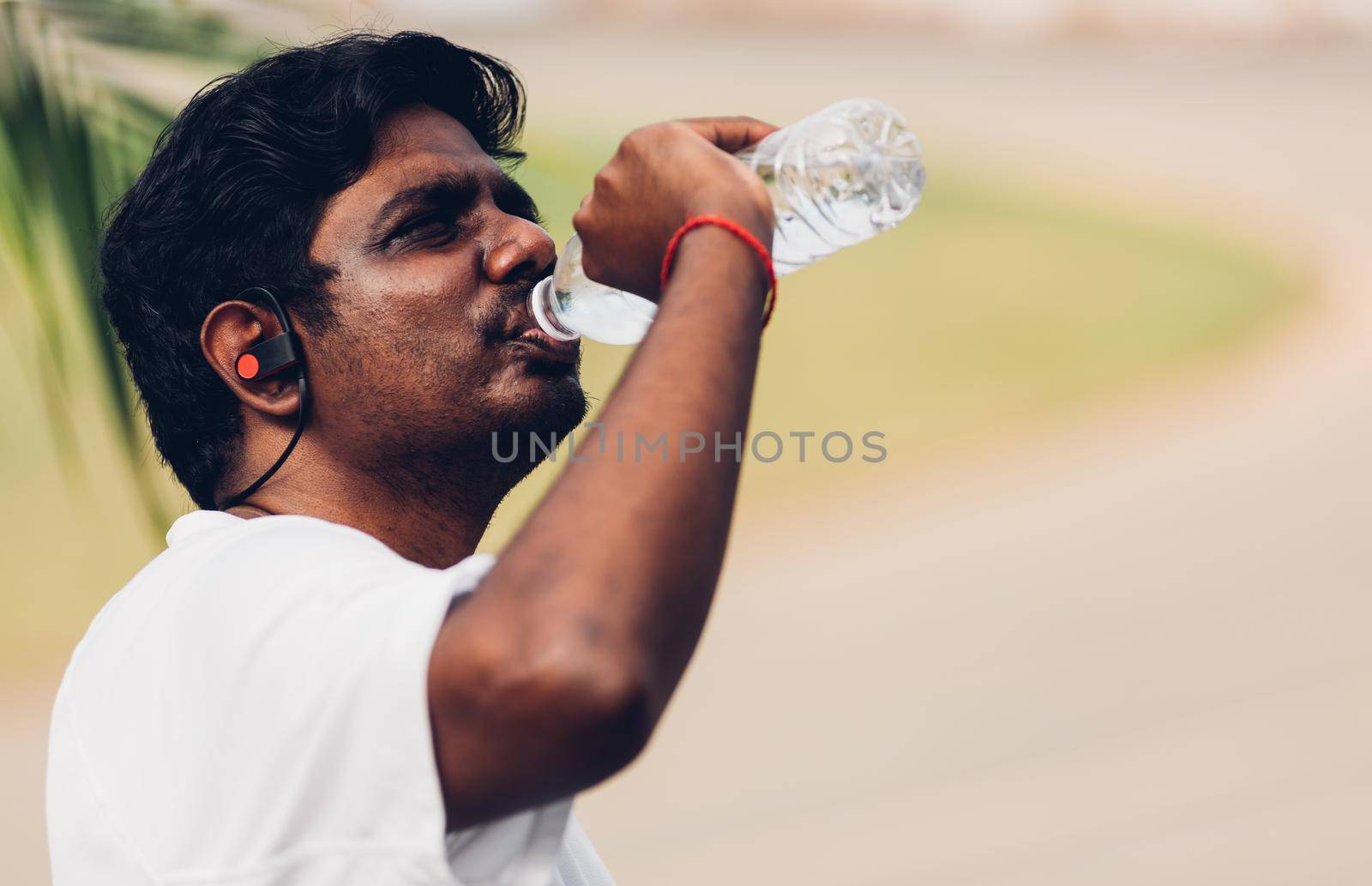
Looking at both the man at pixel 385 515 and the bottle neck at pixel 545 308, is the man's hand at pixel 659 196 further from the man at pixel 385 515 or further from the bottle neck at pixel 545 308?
the bottle neck at pixel 545 308

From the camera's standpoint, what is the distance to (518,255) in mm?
1660

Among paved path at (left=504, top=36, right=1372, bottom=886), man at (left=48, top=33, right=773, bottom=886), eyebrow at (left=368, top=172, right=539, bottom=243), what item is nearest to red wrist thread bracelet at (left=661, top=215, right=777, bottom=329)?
man at (left=48, top=33, right=773, bottom=886)

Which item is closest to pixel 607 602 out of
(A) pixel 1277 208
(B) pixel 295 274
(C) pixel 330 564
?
(C) pixel 330 564

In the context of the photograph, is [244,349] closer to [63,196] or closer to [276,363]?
[276,363]

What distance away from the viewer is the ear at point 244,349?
1.62m

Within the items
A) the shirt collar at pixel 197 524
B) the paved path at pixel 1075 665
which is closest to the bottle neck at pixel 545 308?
the shirt collar at pixel 197 524

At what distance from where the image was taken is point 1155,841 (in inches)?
281

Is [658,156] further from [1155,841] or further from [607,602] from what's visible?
[1155,841]

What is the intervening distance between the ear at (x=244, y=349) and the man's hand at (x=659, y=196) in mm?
496

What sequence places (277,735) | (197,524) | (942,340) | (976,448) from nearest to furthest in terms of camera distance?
(277,735), (197,524), (976,448), (942,340)

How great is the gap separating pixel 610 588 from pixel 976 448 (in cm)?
1157

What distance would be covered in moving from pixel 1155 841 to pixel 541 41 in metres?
11.8

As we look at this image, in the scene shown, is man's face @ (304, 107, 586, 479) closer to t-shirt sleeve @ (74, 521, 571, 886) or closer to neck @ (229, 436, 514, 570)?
neck @ (229, 436, 514, 570)

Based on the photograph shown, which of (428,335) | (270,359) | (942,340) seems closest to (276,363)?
(270,359)
